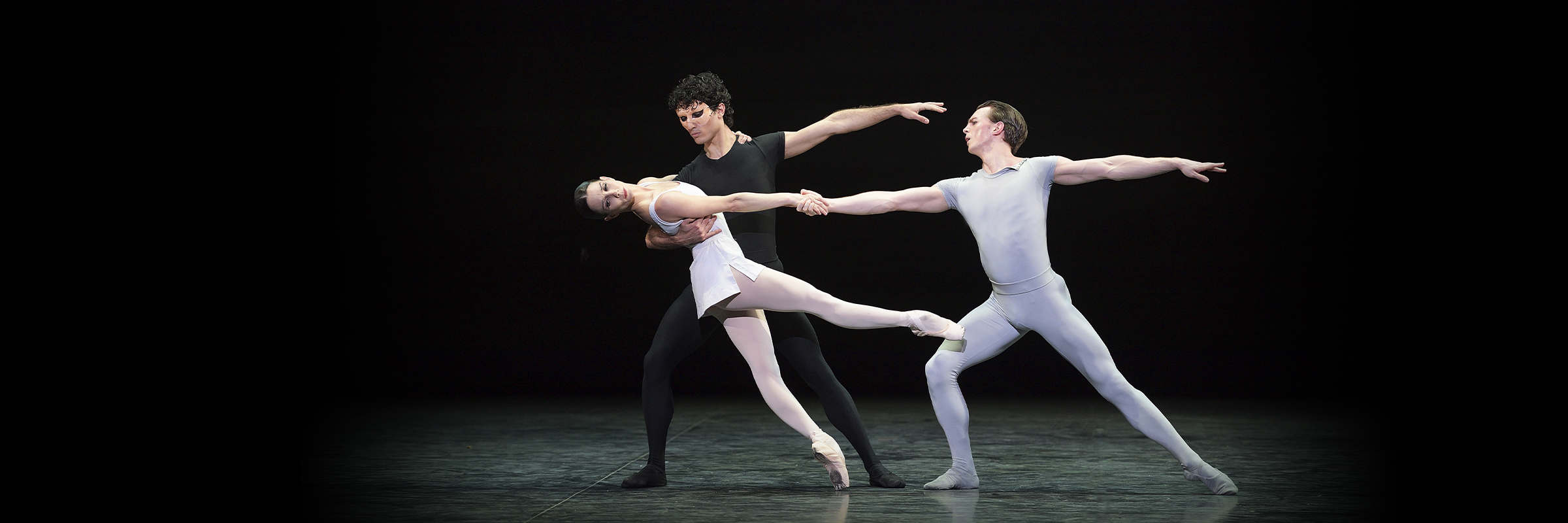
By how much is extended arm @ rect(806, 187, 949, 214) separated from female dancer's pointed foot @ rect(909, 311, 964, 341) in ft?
0.98

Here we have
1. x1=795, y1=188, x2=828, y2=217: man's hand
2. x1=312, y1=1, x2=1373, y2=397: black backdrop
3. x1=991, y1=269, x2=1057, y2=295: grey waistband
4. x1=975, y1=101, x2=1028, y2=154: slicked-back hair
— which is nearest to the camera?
x1=795, y1=188, x2=828, y2=217: man's hand

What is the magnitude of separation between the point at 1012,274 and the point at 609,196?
1.17 metres

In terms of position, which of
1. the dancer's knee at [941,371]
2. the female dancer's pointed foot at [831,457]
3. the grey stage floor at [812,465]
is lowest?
the grey stage floor at [812,465]

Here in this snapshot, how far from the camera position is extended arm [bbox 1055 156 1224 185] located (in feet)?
10.6

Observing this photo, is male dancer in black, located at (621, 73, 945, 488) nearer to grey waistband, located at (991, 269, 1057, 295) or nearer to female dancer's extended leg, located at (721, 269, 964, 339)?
female dancer's extended leg, located at (721, 269, 964, 339)

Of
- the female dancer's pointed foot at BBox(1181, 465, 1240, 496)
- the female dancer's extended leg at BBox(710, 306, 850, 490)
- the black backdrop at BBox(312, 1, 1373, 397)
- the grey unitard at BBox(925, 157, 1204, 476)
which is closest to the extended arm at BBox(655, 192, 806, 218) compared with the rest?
the female dancer's extended leg at BBox(710, 306, 850, 490)

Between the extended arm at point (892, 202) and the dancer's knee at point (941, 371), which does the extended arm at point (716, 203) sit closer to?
the extended arm at point (892, 202)

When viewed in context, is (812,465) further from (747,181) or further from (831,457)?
(747,181)

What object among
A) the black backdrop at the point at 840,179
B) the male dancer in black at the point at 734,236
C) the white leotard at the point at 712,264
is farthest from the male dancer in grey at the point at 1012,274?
the black backdrop at the point at 840,179

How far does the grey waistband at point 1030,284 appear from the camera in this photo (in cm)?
337

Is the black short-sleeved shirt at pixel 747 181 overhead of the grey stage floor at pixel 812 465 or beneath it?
overhead

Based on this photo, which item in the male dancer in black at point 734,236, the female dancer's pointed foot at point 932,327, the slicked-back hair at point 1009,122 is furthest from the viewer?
the male dancer in black at point 734,236

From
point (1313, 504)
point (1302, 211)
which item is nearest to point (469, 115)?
point (1302, 211)

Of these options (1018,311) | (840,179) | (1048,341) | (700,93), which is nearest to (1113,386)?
(1048,341)
